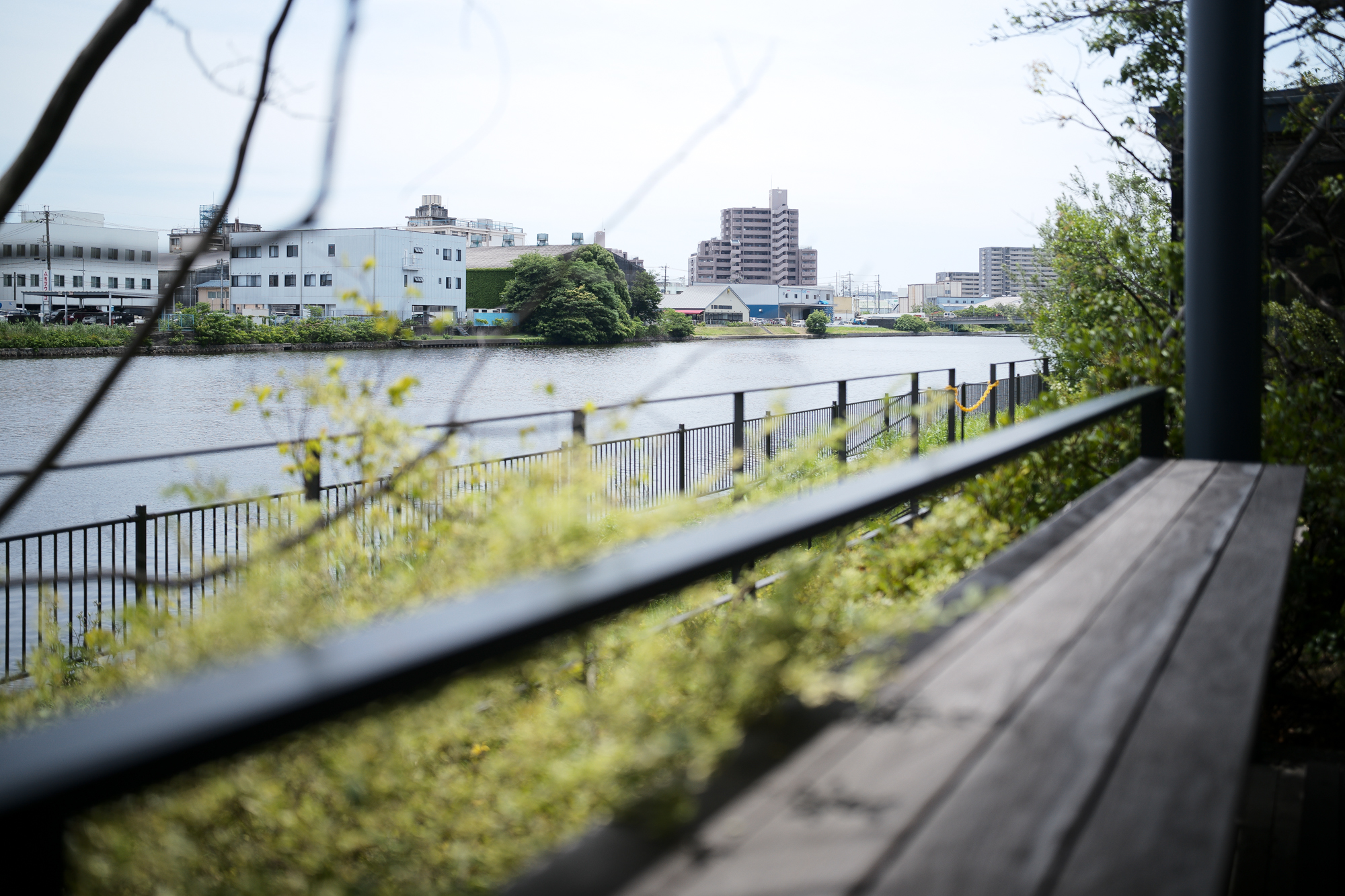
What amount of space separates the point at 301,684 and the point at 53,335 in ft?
34.8

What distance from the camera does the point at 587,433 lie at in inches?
164

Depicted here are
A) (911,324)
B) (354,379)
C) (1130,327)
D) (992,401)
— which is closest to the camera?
(354,379)

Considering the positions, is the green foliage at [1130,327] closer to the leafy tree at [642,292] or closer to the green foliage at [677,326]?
the leafy tree at [642,292]

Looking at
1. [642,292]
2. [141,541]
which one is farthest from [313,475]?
[642,292]

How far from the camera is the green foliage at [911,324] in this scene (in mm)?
71688

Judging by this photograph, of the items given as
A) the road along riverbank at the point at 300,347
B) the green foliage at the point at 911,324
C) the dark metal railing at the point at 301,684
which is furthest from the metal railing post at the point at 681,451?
the green foliage at the point at 911,324

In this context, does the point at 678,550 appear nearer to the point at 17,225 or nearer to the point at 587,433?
the point at 17,225

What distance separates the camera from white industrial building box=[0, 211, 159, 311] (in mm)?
2668

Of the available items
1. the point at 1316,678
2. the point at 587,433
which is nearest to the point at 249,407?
the point at 587,433

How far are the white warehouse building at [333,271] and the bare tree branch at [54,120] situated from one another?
42 centimetres

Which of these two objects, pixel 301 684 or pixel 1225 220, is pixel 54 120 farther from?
pixel 1225 220

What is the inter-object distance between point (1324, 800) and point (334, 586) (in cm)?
328

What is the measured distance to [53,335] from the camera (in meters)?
9.45

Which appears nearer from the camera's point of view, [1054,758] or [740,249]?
[1054,758]
